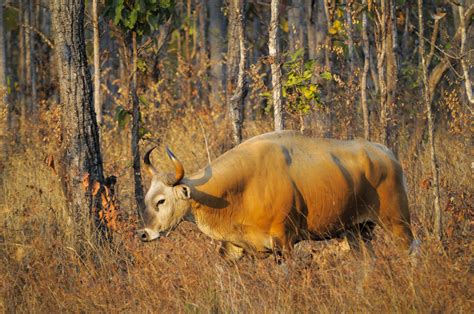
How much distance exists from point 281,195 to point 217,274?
1.12 meters

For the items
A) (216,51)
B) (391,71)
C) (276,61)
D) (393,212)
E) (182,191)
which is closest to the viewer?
(182,191)

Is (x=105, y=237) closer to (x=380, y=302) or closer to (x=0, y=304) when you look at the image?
(x=0, y=304)

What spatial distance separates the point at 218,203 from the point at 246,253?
0.56 meters

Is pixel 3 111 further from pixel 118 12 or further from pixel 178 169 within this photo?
pixel 178 169

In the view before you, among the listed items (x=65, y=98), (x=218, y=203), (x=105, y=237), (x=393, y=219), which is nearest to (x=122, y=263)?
(x=105, y=237)

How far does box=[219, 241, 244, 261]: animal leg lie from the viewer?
8.78 metres

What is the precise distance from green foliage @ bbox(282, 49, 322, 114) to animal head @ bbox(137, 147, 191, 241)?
12.2 feet

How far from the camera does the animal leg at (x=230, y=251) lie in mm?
8781

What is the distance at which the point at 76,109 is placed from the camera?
889 centimetres

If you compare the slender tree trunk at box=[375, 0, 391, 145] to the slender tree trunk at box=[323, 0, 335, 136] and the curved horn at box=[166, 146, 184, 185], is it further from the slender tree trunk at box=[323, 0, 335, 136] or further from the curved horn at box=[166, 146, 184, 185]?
the curved horn at box=[166, 146, 184, 185]

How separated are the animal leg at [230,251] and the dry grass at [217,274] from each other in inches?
3.4

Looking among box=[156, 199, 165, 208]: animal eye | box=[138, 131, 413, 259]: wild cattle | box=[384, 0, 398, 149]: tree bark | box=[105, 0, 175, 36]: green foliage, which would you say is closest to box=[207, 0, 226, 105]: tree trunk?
box=[384, 0, 398, 149]: tree bark

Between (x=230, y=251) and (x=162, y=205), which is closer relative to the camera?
(x=162, y=205)

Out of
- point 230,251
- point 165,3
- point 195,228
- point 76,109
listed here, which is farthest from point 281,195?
point 165,3
